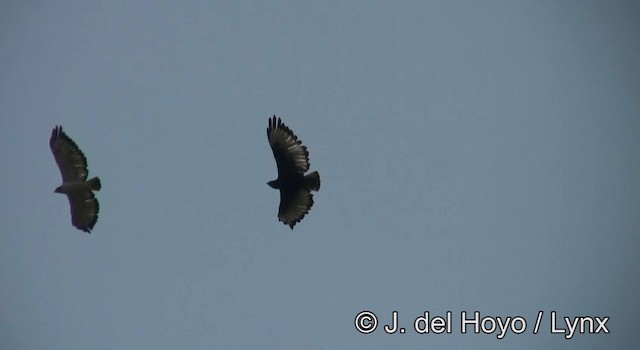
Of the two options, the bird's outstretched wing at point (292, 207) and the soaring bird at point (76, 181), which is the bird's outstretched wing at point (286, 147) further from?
the soaring bird at point (76, 181)

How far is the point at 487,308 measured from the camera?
2291 inches

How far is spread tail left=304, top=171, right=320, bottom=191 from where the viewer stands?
28344mm

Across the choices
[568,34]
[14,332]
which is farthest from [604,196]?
[14,332]

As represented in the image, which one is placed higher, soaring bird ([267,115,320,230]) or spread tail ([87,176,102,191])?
soaring bird ([267,115,320,230])

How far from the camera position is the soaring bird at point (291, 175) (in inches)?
1102

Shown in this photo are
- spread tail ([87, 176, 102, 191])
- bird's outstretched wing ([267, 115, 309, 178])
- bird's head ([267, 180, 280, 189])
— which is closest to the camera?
bird's outstretched wing ([267, 115, 309, 178])

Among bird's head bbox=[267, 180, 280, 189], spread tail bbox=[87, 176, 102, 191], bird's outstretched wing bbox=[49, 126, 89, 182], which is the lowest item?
spread tail bbox=[87, 176, 102, 191]

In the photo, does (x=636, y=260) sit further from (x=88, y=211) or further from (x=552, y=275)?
(x=88, y=211)

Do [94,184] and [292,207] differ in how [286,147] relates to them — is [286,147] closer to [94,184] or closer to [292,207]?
[292,207]

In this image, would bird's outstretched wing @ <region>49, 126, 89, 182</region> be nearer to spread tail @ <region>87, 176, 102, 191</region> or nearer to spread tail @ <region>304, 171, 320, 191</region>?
spread tail @ <region>87, 176, 102, 191</region>

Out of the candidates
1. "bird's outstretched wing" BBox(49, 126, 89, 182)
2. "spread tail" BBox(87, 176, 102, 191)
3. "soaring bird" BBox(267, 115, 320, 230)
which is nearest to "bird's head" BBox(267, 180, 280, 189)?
"soaring bird" BBox(267, 115, 320, 230)

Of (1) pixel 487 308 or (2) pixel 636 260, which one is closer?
(1) pixel 487 308

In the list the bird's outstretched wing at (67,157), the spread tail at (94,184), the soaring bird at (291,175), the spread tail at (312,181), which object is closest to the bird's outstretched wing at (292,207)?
the soaring bird at (291,175)

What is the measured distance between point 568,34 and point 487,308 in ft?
180
